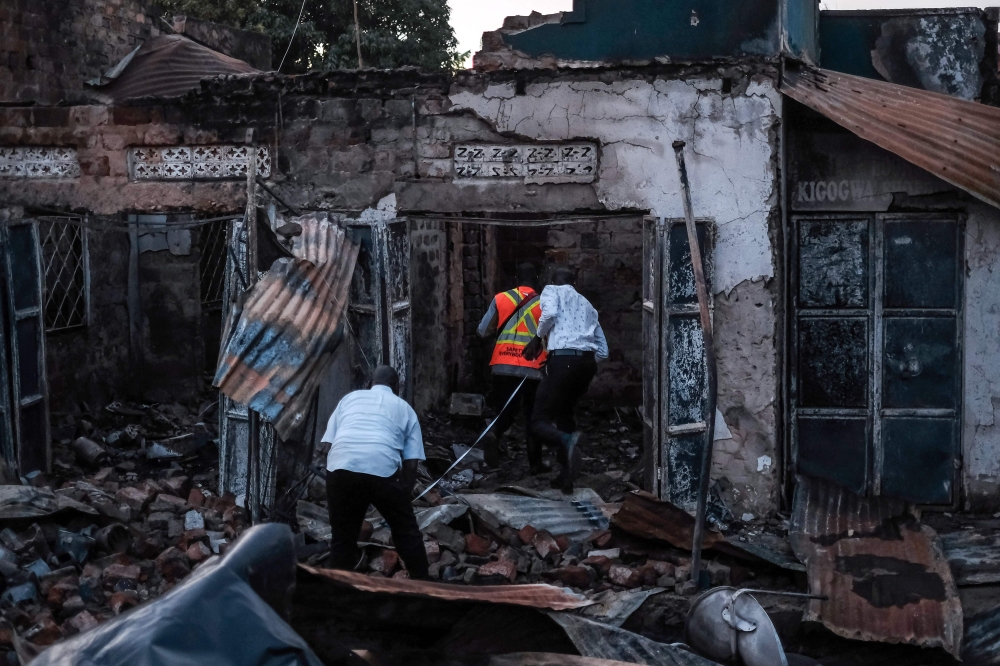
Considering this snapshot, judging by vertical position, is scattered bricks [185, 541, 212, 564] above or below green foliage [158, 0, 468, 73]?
below

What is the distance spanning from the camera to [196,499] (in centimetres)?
761

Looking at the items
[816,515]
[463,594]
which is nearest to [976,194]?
[816,515]

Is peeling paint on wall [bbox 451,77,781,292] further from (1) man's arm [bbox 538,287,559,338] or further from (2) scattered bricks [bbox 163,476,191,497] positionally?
(2) scattered bricks [bbox 163,476,191,497]

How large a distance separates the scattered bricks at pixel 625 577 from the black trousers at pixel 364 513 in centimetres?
120

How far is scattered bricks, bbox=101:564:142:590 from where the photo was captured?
20.7ft

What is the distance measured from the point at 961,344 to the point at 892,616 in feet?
8.34

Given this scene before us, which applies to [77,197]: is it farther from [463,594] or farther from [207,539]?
[463,594]

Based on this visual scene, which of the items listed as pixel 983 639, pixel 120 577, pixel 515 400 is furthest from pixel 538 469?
pixel 983 639

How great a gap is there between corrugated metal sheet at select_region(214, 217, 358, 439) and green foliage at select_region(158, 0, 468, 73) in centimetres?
1368

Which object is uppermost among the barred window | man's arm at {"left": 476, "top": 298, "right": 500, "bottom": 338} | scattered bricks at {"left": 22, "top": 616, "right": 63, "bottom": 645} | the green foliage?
the green foliage

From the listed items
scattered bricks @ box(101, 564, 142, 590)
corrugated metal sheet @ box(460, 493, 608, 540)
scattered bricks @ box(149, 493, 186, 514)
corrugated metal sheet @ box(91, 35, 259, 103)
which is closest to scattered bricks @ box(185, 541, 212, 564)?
scattered bricks @ box(101, 564, 142, 590)

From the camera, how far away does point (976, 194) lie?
6680 millimetres

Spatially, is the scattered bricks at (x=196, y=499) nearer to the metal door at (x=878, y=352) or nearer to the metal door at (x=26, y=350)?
the metal door at (x=26, y=350)

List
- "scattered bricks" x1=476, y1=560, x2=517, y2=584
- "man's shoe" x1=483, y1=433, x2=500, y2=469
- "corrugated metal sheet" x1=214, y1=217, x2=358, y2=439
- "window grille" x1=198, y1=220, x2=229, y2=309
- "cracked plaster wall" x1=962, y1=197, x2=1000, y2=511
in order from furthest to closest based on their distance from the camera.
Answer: "window grille" x1=198, y1=220, x2=229, y2=309 < "man's shoe" x1=483, y1=433, x2=500, y2=469 < "cracked plaster wall" x1=962, y1=197, x2=1000, y2=511 < "corrugated metal sheet" x1=214, y1=217, x2=358, y2=439 < "scattered bricks" x1=476, y1=560, x2=517, y2=584
